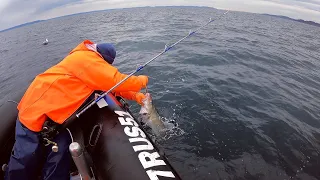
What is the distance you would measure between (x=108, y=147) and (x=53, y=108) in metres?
1.05

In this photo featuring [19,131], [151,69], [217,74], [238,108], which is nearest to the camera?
[19,131]

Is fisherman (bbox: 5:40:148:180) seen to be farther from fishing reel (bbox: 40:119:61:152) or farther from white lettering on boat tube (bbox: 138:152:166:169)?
white lettering on boat tube (bbox: 138:152:166:169)

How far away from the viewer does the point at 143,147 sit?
11.4ft

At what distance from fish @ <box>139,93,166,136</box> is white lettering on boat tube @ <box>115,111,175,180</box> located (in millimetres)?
1136

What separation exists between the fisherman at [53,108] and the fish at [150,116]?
156 cm

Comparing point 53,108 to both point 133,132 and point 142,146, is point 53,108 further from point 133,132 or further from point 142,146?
point 142,146

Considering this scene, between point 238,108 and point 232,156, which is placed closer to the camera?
point 232,156

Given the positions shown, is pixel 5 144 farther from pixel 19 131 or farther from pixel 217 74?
pixel 217 74

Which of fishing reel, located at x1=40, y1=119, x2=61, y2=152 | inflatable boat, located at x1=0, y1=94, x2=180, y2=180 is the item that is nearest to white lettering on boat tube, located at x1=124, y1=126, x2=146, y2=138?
inflatable boat, located at x1=0, y1=94, x2=180, y2=180

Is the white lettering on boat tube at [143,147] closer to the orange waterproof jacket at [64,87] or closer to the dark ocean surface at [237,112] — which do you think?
the orange waterproof jacket at [64,87]

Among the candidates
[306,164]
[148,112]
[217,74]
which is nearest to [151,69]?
[217,74]

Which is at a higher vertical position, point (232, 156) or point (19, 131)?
point (19, 131)

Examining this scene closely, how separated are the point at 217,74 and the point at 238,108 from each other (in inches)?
128

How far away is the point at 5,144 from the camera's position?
3805 millimetres
